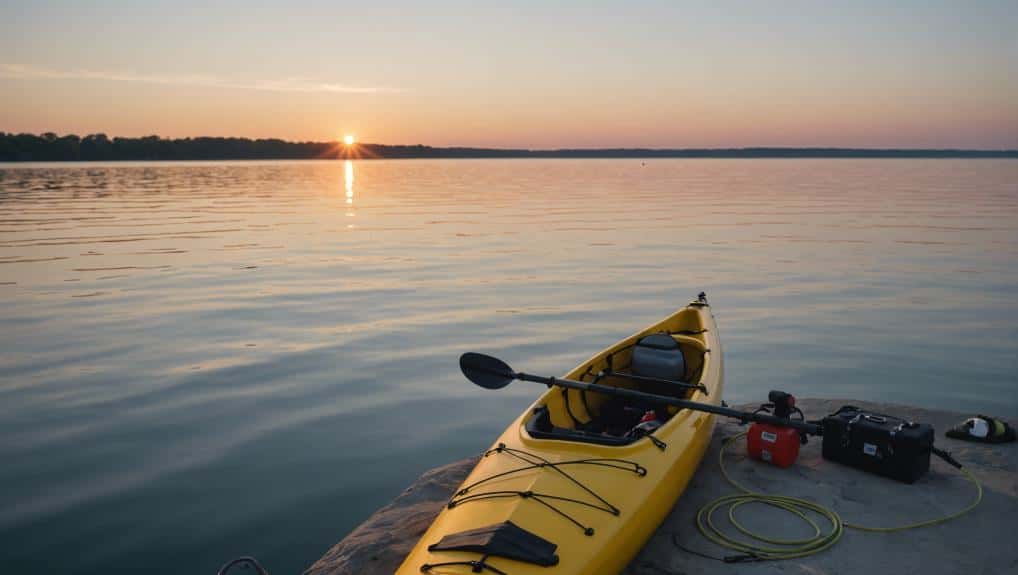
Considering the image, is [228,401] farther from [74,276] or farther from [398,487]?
[74,276]

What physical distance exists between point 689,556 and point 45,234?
2868 centimetres

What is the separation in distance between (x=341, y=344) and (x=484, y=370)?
18.5 feet

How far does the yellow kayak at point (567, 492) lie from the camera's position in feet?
15.0

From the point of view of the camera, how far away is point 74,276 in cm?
1841

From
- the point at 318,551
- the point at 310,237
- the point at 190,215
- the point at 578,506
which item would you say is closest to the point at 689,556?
the point at 578,506

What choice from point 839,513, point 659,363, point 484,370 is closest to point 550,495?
point 484,370

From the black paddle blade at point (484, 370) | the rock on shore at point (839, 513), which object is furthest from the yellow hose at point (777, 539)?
the black paddle blade at point (484, 370)

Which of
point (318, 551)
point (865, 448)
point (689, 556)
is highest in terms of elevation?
point (865, 448)

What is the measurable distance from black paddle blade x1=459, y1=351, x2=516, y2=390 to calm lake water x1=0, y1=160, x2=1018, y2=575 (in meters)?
1.30

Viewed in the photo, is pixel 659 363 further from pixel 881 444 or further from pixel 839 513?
pixel 839 513

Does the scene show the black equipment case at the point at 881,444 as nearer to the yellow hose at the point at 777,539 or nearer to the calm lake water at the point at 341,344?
the yellow hose at the point at 777,539

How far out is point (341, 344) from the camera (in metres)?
12.4

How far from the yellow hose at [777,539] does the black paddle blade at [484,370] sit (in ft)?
8.32

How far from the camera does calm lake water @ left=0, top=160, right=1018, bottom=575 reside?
23.4 feet
